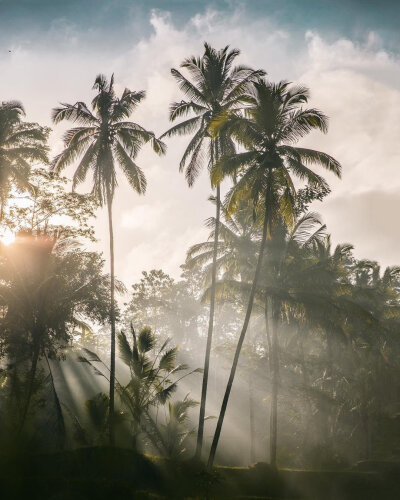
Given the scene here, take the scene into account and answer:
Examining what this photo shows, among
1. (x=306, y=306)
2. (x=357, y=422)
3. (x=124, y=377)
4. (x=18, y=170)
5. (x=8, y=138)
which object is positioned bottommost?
(x=357, y=422)

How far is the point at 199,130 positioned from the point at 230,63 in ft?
10.4

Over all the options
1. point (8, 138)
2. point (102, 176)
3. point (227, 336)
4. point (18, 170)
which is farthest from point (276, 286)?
point (227, 336)

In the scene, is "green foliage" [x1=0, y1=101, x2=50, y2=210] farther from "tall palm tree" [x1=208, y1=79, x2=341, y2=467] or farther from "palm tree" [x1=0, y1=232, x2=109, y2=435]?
"tall palm tree" [x1=208, y1=79, x2=341, y2=467]

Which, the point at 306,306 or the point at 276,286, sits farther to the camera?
the point at 276,286

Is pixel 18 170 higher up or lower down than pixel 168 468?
higher up

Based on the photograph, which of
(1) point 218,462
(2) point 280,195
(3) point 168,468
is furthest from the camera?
(1) point 218,462

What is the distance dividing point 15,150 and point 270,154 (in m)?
13.2

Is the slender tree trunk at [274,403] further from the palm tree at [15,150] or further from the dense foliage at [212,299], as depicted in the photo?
the palm tree at [15,150]

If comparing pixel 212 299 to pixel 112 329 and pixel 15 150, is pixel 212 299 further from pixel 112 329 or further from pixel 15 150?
pixel 15 150

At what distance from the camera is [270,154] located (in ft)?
53.7

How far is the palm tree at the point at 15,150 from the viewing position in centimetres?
2042

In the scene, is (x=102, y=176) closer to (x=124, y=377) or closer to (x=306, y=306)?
(x=306, y=306)

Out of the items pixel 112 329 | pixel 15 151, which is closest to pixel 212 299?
pixel 112 329

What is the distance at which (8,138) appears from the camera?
2114 centimetres
